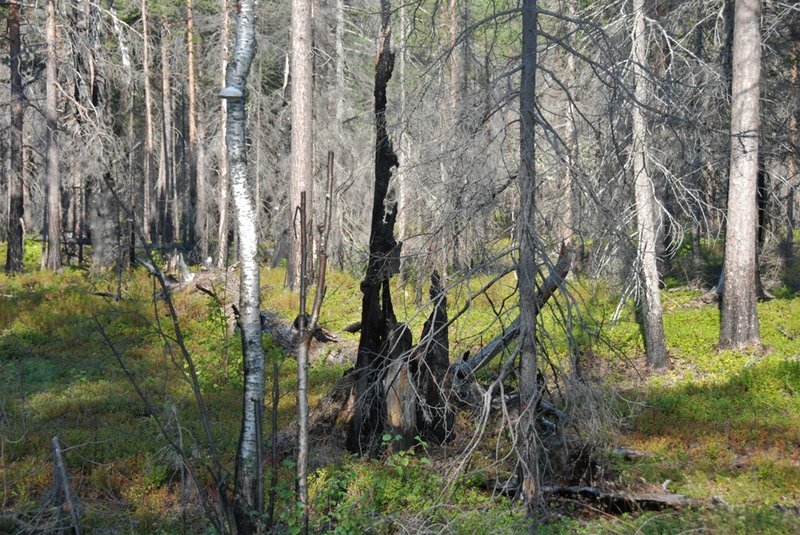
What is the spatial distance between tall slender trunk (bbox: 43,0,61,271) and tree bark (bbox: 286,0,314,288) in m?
6.45

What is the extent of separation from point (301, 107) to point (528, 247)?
1418 cm

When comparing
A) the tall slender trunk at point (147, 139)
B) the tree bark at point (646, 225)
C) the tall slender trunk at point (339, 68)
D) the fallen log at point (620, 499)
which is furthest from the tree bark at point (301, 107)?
the fallen log at point (620, 499)

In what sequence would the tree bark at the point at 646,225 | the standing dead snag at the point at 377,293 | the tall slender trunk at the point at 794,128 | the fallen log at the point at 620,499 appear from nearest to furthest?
the fallen log at the point at 620,499 → the standing dead snag at the point at 377,293 → the tree bark at the point at 646,225 → the tall slender trunk at the point at 794,128

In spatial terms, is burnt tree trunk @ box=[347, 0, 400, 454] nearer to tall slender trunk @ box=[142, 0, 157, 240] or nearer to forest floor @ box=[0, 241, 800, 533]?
forest floor @ box=[0, 241, 800, 533]

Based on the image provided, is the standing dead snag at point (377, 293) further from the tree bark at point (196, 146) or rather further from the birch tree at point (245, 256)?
the tree bark at point (196, 146)

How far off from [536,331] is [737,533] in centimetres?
230

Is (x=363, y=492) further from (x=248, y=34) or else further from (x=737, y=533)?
(x=248, y=34)

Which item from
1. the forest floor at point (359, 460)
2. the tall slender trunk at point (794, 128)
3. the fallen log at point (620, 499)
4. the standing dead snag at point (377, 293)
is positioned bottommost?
the fallen log at point (620, 499)

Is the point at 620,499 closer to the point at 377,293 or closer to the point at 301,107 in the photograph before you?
the point at 377,293

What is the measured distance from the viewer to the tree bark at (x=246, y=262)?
672 cm

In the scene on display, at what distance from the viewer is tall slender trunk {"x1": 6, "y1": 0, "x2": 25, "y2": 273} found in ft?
70.6

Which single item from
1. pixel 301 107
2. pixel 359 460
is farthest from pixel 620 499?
pixel 301 107

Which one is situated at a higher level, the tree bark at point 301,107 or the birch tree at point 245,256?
the tree bark at point 301,107

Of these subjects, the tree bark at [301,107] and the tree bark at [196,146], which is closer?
the tree bark at [301,107]
